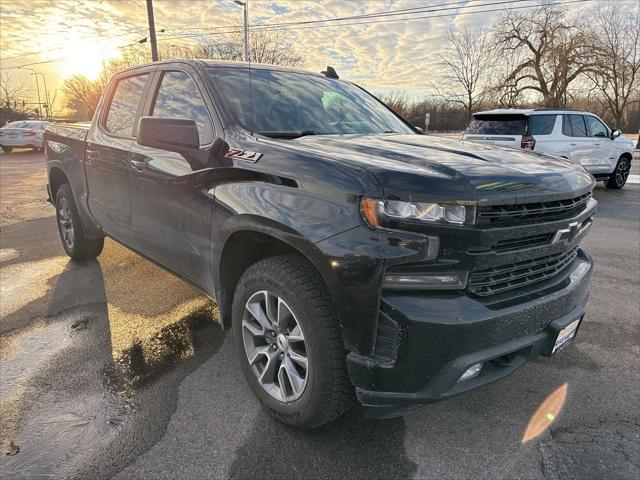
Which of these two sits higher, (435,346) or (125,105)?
(125,105)

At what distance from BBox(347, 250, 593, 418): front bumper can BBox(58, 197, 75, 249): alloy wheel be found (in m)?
4.15

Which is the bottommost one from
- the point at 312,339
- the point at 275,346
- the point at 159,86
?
A: the point at 275,346

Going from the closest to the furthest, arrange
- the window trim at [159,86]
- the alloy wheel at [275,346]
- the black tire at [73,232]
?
1. the alloy wheel at [275,346]
2. the window trim at [159,86]
3. the black tire at [73,232]

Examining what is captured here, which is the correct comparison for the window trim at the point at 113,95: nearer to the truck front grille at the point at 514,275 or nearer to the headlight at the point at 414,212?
the headlight at the point at 414,212

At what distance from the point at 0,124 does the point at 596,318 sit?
41.5 m

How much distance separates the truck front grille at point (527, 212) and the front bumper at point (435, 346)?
0.35 meters

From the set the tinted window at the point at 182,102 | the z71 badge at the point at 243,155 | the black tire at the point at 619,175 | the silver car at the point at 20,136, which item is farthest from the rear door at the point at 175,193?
the silver car at the point at 20,136

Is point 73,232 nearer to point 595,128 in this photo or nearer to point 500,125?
point 500,125

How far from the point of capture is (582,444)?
2.29 meters

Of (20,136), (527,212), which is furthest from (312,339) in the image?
(20,136)

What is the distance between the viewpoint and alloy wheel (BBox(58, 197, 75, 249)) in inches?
193

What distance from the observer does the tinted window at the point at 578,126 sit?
10.5m

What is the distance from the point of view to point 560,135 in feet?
33.1

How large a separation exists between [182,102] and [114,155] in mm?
927
